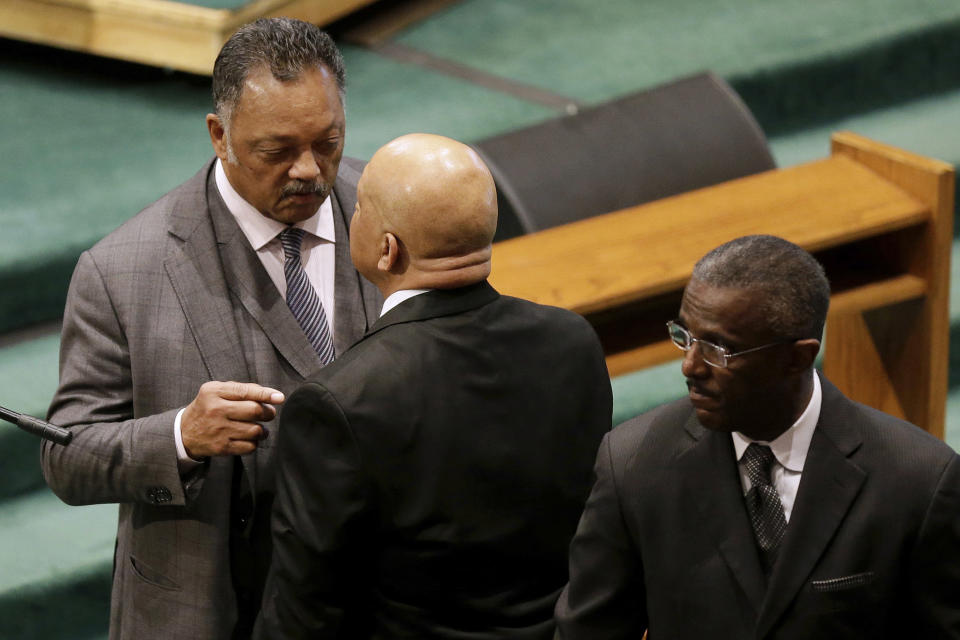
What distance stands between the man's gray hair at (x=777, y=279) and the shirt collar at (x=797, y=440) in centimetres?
9

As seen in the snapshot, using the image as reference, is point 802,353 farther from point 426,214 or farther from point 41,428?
point 41,428

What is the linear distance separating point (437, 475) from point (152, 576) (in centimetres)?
50

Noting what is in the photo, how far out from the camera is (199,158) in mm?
3795

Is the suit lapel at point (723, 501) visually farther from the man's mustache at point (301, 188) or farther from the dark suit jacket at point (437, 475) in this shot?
the man's mustache at point (301, 188)

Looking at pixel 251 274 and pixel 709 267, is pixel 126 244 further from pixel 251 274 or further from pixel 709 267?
pixel 709 267

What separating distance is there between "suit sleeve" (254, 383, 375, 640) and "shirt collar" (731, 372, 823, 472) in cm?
46

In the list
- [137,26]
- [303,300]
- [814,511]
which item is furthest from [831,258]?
[137,26]

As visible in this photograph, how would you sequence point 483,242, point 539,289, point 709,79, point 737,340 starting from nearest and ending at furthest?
point 737,340
point 483,242
point 539,289
point 709,79

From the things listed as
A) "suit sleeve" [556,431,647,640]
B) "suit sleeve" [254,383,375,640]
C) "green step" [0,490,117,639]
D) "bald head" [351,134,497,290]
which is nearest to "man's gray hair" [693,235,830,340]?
"suit sleeve" [556,431,647,640]

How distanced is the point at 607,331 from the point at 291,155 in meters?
1.17

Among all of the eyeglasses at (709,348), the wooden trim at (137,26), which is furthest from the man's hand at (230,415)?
the wooden trim at (137,26)

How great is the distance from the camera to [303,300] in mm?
2027

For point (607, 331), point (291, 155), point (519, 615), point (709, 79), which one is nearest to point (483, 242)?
point (291, 155)

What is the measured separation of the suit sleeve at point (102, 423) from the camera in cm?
188
